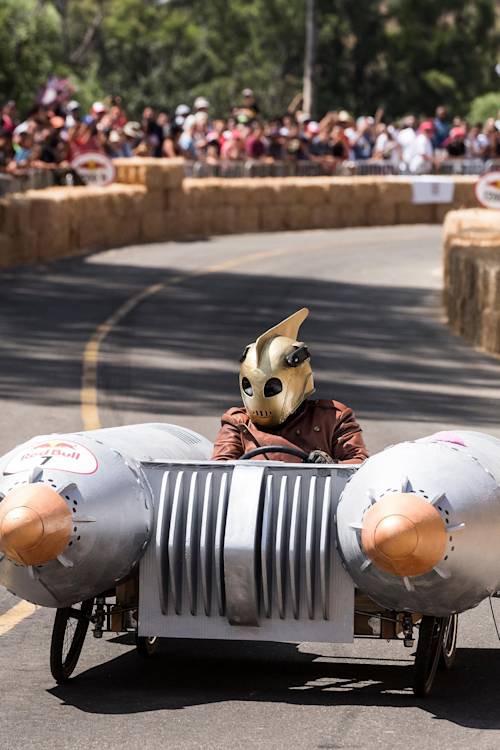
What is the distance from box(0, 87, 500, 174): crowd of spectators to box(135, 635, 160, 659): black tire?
2448cm

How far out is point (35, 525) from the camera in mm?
7078

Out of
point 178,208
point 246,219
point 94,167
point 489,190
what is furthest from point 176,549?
point 246,219

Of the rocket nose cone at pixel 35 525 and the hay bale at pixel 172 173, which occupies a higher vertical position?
the rocket nose cone at pixel 35 525

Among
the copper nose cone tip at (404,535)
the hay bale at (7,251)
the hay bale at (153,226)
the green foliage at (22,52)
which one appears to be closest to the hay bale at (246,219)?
the hay bale at (153,226)

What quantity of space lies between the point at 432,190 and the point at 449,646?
38.2 meters

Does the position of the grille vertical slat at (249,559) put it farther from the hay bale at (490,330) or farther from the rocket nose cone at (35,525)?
the hay bale at (490,330)

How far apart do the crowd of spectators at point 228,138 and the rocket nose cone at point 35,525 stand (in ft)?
83.3

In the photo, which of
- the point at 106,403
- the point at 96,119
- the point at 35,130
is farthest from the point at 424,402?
the point at 96,119

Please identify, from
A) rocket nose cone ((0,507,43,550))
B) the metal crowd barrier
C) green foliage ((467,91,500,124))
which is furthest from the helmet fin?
green foliage ((467,91,500,124))

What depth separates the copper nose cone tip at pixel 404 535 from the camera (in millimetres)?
6910

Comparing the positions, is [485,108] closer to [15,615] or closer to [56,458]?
[15,615]

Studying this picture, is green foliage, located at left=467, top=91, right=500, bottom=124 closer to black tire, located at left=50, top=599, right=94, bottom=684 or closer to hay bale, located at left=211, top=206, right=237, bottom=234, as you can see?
hay bale, located at left=211, top=206, right=237, bottom=234

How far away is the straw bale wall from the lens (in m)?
22.3

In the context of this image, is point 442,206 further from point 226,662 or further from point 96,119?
point 226,662
